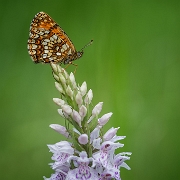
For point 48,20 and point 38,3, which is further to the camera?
point 38,3

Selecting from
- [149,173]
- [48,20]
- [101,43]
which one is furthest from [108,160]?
[101,43]

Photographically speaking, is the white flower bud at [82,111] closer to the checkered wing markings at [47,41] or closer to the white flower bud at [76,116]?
the white flower bud at [76,116]

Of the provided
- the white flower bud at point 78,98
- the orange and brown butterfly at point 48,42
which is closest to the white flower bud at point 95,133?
the white flower bud at point 78,98

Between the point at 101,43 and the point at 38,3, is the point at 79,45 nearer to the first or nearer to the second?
the point at 101,43

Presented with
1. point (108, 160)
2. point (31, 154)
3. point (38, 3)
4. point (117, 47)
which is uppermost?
point (38, 3)

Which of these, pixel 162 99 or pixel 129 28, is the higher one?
pixel 129 28

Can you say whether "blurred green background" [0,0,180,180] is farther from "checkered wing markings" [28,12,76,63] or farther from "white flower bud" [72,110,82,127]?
"white flower bud" [72,110,82,127]

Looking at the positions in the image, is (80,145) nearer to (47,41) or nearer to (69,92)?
(69,92)
